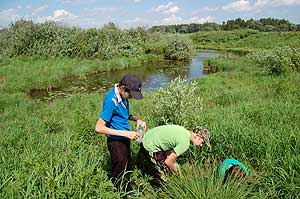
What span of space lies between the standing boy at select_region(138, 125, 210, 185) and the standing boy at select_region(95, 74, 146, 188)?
0.26 meters

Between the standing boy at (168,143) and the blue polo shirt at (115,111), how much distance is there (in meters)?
0.37

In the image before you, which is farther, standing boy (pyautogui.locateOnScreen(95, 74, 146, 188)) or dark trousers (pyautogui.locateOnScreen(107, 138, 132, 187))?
dark trousers (pyautogui.locateOnScreen(107, 138, 132, 187))

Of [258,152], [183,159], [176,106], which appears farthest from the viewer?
[176,106]

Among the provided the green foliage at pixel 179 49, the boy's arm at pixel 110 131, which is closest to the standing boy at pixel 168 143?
the boy's arm at pixel 110 131

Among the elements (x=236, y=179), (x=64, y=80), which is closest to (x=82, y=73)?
(x=64, y=80)

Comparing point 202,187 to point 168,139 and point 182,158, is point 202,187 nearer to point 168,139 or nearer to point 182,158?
point 168,139

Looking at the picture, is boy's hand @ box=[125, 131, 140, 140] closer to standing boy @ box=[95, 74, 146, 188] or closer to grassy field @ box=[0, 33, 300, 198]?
standing boy @ box=[95, 74, 146, 188]

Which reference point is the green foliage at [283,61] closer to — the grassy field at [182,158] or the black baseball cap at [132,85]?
the grassy field at [182,158]

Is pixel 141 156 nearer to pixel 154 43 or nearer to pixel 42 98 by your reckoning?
pixel 42 98

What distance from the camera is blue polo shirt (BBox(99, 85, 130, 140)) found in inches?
140

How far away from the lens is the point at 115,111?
3.69 meters

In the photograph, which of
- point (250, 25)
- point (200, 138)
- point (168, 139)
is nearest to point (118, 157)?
point (168, 139)

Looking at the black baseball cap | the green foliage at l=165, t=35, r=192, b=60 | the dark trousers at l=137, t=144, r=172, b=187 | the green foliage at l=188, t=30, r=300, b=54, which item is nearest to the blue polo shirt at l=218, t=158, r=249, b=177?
the dark trousers at l=137, t=144, r=172, b=187

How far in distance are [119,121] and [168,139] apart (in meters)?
0.67
